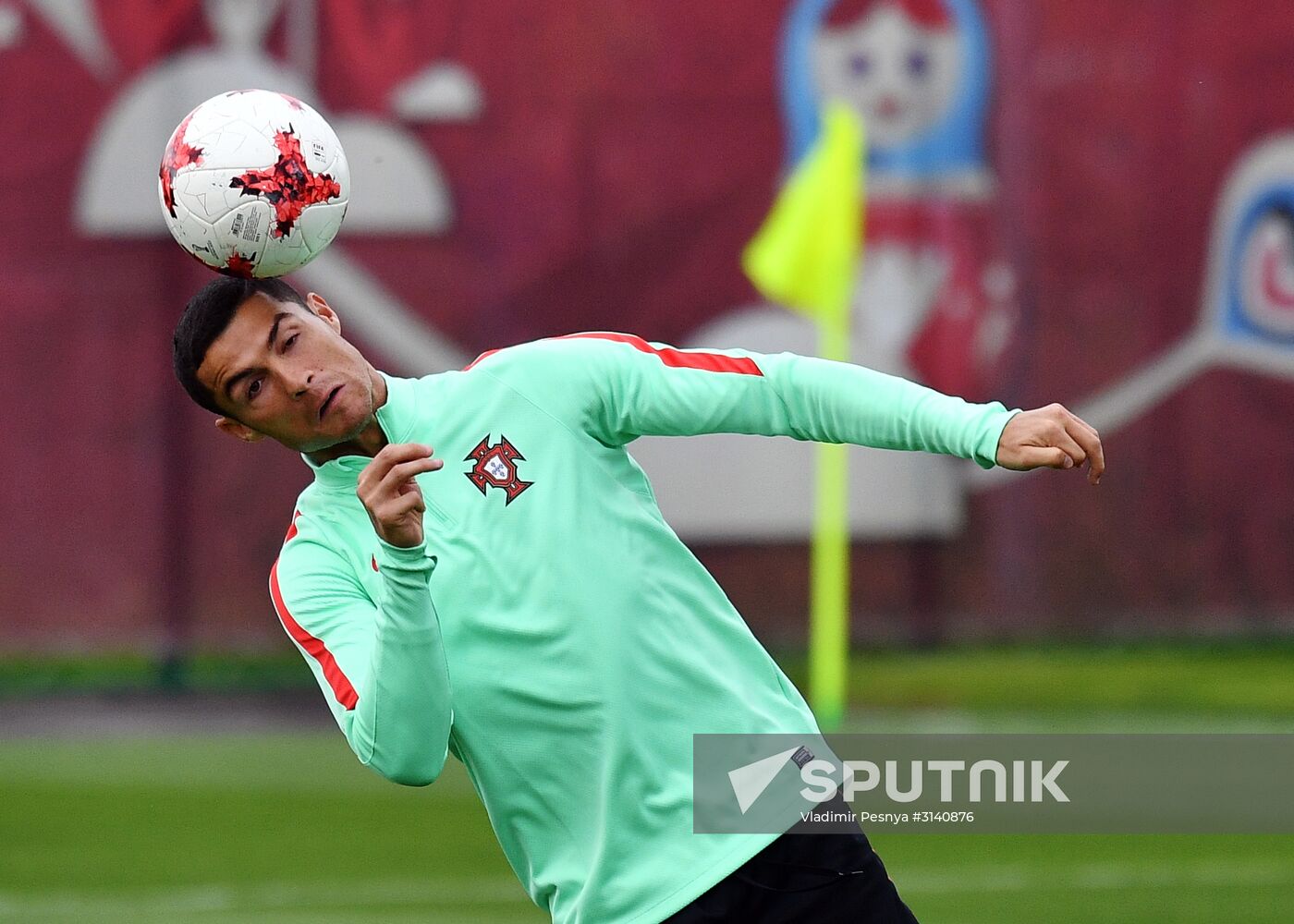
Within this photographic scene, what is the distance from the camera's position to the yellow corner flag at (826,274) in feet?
33.6

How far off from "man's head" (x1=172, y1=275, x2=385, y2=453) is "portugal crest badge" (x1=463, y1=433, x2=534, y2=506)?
0.20m

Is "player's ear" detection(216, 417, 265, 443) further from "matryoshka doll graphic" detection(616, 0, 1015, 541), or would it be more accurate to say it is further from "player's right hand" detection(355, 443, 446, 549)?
"matryoshka doll graphic" detection(616, 0, 1015, 541)

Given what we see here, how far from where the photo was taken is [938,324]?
1185 cm

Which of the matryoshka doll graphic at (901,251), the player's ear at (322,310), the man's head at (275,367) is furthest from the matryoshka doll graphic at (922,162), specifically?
the man's head at (275,367)

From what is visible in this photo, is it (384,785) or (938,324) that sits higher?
(938,324)

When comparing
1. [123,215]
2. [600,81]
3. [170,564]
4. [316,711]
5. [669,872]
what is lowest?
[316,711]

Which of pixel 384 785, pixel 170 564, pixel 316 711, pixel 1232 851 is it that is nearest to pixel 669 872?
pixel 1232 851

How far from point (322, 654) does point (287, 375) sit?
0.49 metres

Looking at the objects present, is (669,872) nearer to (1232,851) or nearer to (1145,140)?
(1232,851)

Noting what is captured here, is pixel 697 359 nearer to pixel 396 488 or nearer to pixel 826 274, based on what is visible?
pixel 396 488

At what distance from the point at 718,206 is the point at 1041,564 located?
2905 millimetres

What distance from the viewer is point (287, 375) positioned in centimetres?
336

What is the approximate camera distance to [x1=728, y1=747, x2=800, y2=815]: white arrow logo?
3.36 m

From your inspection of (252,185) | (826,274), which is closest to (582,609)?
(252,185)
